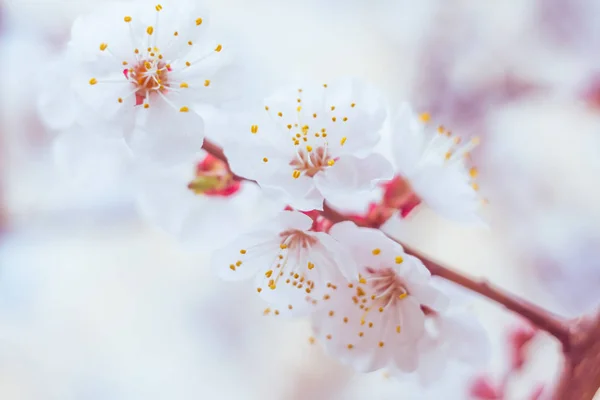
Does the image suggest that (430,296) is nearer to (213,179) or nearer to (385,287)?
(385,287)

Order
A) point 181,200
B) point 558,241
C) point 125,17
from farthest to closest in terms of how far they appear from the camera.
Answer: point 558,241 < point 181,200 < point 125,17

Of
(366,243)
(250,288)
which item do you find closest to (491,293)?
(366,243)

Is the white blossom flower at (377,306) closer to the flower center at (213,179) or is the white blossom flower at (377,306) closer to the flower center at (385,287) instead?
the flower center at (385,287)

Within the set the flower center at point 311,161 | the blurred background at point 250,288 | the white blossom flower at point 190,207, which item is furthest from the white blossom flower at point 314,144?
the blurred background at point 250,288

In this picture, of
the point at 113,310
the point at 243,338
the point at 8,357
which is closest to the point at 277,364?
the point at 243,338

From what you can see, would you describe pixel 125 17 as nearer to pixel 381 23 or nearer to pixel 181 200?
pixel 181 200

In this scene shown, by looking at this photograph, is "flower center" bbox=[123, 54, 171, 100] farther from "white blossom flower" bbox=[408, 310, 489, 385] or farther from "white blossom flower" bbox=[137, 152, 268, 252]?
"white blossom flower" bbox=[408, 310, 489, 385]

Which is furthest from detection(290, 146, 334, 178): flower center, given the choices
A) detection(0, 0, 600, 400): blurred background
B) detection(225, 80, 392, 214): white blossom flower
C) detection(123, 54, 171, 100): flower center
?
detection(0, 0, 600, 400): blurred background

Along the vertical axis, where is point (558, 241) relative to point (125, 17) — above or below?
below
